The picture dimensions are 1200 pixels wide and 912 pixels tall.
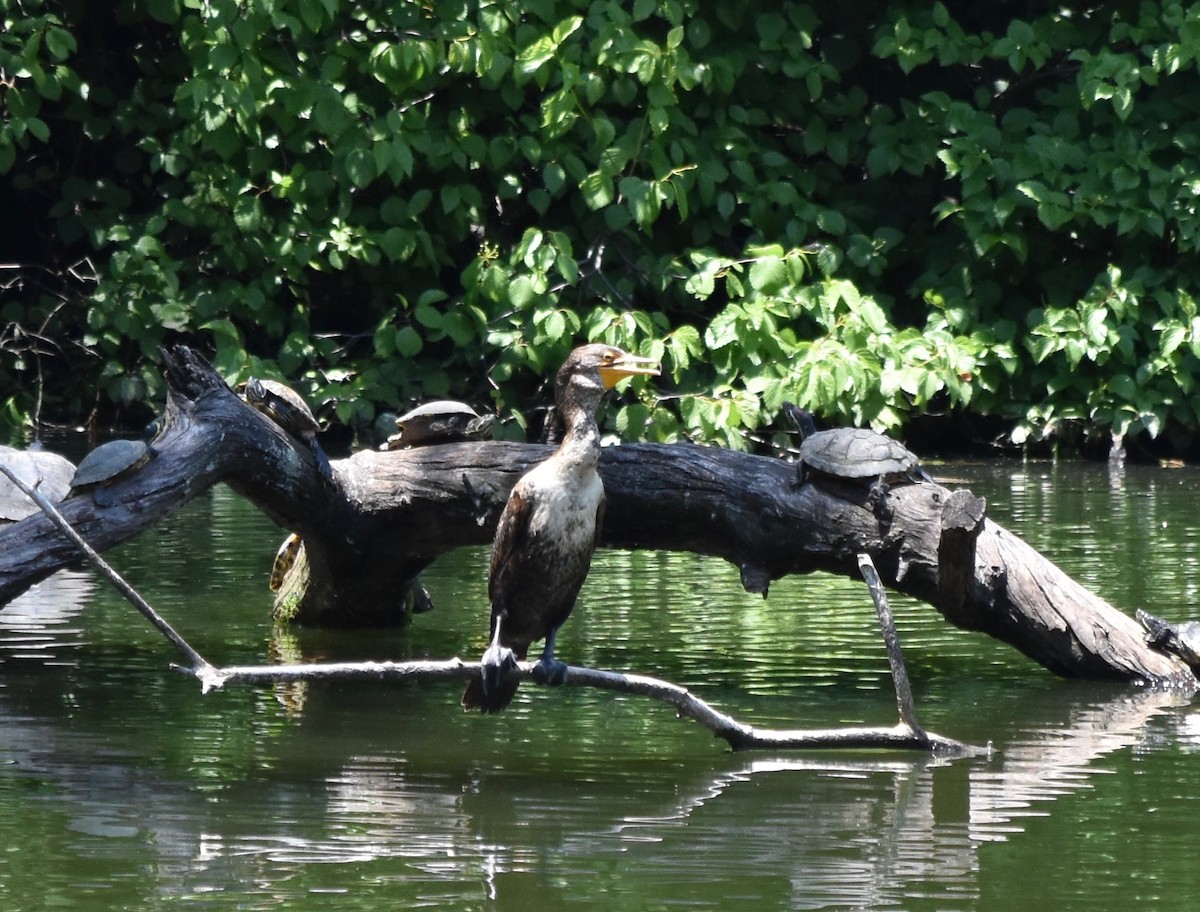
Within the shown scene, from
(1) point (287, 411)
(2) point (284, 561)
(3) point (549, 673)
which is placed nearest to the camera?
(3) point (549, 673)

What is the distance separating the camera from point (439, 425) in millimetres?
5438

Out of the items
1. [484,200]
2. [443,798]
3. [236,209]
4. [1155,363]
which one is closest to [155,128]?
[236,209]

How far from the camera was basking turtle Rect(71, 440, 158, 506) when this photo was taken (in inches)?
188

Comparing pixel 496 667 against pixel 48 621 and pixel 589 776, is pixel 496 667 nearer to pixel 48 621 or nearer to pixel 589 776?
pixel 589 776

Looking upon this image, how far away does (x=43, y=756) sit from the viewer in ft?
13.8

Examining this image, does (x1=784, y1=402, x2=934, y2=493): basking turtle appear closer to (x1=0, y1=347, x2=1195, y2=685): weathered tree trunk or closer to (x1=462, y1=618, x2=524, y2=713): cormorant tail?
(x1=0, y1=347, x2=1195, y2=685): weathered tree trunk

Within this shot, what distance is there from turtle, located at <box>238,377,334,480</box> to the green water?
582mm

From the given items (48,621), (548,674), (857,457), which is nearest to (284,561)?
(48,621)

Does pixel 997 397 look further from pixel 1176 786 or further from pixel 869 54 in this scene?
pixel 1176 786

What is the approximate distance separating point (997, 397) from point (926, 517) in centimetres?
541

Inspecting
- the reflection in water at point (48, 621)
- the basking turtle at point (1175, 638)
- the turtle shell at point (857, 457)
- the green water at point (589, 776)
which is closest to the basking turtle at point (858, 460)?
the turtle shell at point (857, 457)

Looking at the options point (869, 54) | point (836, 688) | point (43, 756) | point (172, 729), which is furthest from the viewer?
point (869, 54)

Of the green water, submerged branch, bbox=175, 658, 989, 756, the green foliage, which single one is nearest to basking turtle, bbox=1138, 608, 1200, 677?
the green water

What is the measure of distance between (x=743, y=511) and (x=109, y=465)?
162 cm
